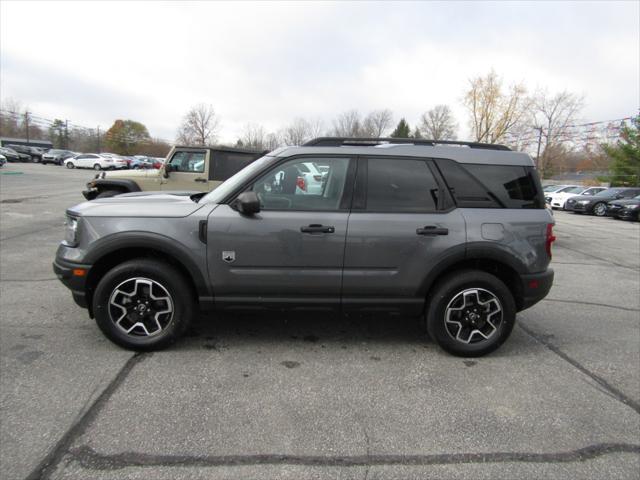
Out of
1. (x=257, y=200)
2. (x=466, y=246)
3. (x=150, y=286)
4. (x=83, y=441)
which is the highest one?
(x=257, y=200)

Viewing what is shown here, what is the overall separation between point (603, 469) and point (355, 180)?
99.7 inches

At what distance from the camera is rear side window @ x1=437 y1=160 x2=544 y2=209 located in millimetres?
3512

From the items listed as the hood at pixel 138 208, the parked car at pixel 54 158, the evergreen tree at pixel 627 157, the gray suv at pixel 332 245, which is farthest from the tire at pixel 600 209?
the parked car at pixel 54 158

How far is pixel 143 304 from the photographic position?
3.42m

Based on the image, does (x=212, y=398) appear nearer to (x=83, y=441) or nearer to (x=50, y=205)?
(x=83, y=441)

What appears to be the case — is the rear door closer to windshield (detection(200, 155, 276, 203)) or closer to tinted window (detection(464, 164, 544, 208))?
tinted window (detection(464, 164, 544, 208))

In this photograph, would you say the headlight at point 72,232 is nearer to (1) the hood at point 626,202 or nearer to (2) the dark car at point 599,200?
(1) the hood at point 626,202

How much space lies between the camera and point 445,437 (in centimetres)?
251

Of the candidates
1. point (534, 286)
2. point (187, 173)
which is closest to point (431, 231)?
point (534, 286)

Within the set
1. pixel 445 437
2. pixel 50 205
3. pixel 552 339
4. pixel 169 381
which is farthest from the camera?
pixel 50 205

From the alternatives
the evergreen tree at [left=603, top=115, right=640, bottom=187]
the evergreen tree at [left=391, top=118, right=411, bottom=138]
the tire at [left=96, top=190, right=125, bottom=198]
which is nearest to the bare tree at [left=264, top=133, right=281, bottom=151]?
the evergreen tree at [left=391, top=118, right=411, bottom=138]

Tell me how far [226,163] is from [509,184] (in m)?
6.98

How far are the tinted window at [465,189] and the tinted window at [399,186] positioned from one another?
0.15 meters

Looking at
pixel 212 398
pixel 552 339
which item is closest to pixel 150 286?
pixel 212 398
